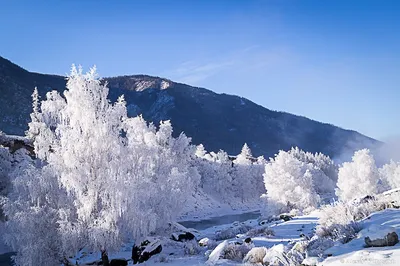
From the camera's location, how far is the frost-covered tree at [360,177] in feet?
149

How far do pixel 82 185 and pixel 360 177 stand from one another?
4035 centimetres


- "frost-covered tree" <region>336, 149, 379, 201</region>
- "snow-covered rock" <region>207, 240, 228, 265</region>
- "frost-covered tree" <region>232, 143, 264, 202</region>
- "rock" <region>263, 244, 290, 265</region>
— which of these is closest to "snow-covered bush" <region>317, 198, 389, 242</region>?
"rock" <region>263, 244, 290, 265</region>

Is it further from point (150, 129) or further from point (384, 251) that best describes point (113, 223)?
point (150, 129)

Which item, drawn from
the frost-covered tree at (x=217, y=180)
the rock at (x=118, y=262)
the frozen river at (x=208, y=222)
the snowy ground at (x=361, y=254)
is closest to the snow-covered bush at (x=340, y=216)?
the snowy ground at (x=361, y=254)

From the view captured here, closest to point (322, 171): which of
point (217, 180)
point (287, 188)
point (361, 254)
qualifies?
point (217, 180)

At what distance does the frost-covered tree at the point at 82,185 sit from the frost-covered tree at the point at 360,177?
36.1 meters

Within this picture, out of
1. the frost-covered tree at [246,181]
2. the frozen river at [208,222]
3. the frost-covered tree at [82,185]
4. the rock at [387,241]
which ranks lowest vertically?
the frozen river at [208,222]

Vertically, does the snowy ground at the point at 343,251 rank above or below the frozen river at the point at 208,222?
above

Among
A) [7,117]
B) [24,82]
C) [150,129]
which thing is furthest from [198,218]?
[24,82]

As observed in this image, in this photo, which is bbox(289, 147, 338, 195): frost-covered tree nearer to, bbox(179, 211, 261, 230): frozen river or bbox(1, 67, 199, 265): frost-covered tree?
bbox(179, 211, 261, 230): frozen river

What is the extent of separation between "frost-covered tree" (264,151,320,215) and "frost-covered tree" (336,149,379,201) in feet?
18.4

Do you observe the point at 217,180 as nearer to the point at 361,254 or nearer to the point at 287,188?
the point at 287,188

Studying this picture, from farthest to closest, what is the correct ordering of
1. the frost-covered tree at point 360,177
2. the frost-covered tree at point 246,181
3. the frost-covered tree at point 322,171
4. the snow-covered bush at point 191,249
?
the frost-covered tree at point 322,171 → the frost-covered tree at point 246,181 → the frost-covered tree at point 360,177 → the snow-covered bush at point 191,249

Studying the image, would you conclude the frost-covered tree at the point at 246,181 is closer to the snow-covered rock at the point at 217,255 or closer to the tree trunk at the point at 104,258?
the tree trunk at the point at 104,258
